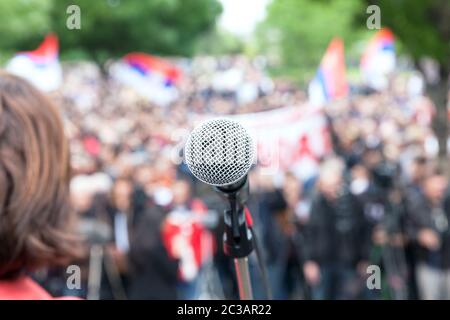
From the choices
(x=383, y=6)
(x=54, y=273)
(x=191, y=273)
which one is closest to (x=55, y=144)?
(x=54, y=273)

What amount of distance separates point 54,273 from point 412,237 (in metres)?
3.17

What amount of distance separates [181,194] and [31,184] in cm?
558

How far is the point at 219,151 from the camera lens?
5.01 feet

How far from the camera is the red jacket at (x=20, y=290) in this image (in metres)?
1.65

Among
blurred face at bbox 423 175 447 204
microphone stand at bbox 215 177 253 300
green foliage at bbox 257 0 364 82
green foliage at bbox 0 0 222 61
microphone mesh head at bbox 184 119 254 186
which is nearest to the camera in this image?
microphone mesh head at bbox 184 119 254 186

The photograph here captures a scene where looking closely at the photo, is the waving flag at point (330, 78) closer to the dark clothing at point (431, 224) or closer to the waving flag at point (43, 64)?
the dark clothing at point (431, 224)

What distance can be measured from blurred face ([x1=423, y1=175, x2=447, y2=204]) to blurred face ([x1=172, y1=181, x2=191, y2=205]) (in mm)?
2119

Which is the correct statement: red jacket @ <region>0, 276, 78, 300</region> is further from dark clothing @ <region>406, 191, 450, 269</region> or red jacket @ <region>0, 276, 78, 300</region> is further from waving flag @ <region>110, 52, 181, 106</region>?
waving flag @ <region>110, 52, 181, 106</region>

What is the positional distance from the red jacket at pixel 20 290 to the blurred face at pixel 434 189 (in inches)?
220

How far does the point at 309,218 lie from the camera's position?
737 centimetres

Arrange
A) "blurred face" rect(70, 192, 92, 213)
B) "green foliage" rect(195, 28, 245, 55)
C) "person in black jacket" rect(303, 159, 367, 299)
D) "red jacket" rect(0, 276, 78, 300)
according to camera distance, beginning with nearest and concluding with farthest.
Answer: "red jacket" rect(0, 276, 78, 300) < "blurred face" rect(70, 192, 92, 213) < "person in black jacket" rect(303, 159, 367, 299) < "green foliage" rect(195, 28, 245, 55)

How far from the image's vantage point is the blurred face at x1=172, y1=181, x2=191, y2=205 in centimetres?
714

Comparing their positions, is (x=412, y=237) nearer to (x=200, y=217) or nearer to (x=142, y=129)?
(x=200, y=217)

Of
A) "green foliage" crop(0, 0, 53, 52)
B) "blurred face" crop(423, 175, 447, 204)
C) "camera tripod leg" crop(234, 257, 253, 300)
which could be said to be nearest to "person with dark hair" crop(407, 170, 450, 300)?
"blurred face" crop(423, 175, 447, 204)
